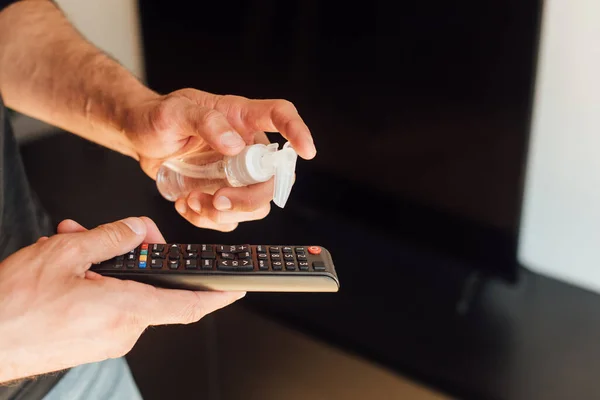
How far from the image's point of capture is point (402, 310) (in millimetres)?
1129

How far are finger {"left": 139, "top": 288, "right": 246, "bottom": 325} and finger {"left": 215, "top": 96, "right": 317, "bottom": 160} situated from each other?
147mm

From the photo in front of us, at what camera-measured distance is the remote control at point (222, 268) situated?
57 centimetres

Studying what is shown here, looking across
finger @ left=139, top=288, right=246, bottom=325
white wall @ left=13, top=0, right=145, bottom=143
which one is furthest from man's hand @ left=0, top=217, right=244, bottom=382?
white wall @ left=13, top=0, right=145, bottom=143

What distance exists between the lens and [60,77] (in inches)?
30.1

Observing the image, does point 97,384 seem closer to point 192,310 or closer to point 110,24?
point 192,310

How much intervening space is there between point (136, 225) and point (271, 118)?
158 millimetres

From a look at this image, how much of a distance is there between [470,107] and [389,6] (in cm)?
19

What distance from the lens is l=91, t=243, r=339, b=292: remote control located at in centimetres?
57

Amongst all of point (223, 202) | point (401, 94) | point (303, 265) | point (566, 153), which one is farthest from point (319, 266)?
point (566, 153)

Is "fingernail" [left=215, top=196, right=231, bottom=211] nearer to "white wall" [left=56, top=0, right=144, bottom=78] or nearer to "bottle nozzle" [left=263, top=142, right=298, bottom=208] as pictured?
"bottle nozzle" [left=263, top=142, right=298, bottom=208]

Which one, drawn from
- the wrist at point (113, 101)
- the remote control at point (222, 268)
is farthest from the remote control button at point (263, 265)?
the wrist at point (113, 101)

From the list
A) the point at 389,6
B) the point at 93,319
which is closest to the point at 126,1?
the point at 389,6

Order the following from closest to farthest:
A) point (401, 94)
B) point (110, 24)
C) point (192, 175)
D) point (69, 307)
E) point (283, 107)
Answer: point (69, 307)
point (283, 107)
point (192, 175)
point (401, 94)
point (110, 24)

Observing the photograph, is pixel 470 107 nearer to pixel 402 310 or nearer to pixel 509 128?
pixel 509 128
